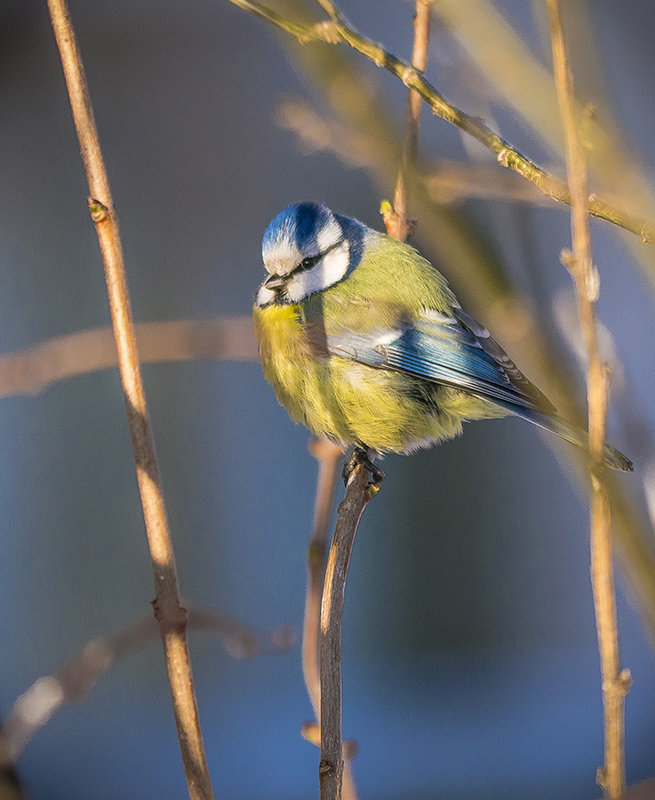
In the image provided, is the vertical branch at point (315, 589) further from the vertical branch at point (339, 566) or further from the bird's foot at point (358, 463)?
the bird's foot at point (358, 463)

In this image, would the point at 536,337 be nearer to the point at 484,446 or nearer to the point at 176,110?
the point at 484,446

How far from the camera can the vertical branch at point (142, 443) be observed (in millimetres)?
573

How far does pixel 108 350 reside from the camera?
2.94 ft

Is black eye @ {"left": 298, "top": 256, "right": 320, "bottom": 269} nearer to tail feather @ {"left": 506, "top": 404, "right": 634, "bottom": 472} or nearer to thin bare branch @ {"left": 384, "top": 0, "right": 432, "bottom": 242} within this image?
thin bare branch @ {"left": 384, "top": 0, "right": 432, "bottom": 242}

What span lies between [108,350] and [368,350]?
1.46 feet

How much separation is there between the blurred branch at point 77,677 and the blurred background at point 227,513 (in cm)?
165

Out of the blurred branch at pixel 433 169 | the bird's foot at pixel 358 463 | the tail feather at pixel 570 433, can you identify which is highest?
the blurred branch at pixel 433 169

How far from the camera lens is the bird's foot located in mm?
1212

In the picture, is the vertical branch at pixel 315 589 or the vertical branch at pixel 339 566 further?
the vertical branch at pixel 315 589

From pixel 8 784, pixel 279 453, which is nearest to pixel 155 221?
pixel 279 453

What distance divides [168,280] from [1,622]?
3.64 ft

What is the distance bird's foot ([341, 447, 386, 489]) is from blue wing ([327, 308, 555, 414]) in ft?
0.49

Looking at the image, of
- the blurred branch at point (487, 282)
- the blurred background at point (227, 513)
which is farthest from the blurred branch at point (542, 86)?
the blurred background at point (227, 513)

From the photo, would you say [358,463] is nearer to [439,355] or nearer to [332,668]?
[439,355]
